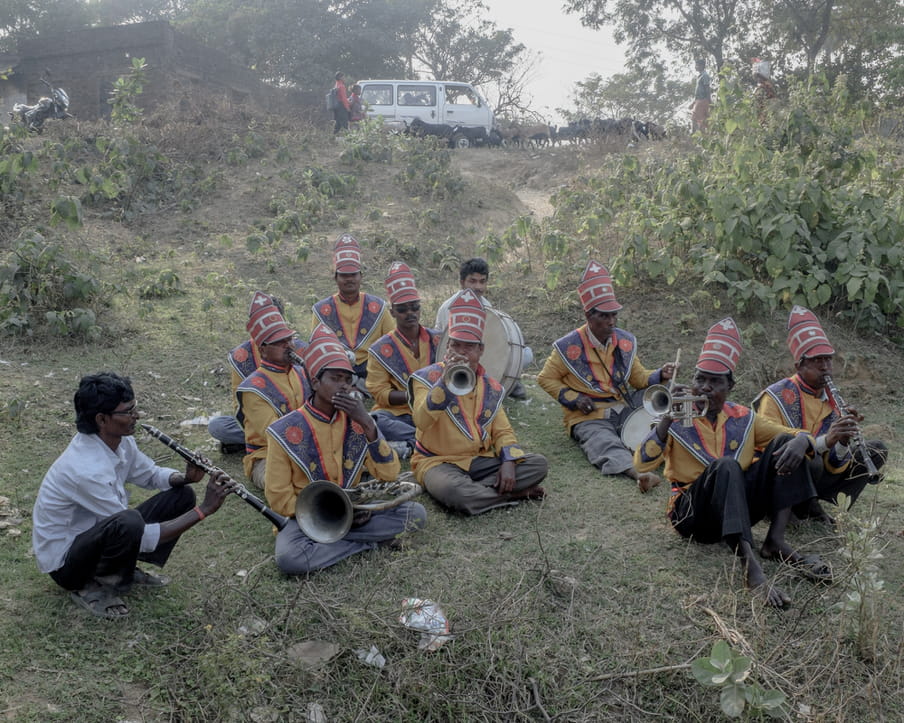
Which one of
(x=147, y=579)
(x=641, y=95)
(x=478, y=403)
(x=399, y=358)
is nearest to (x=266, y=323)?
(x=399, y=358)

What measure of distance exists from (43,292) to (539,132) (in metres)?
15.1

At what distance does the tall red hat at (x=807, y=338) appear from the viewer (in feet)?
16.9

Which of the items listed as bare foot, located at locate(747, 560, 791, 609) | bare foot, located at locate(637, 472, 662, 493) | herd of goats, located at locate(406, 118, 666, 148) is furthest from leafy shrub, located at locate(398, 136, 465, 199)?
bare foot, located at locate(747, 560, 791, 609)

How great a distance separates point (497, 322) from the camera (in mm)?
6781

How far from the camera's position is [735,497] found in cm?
452

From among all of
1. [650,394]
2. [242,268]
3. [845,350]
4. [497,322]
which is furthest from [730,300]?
[242,268]

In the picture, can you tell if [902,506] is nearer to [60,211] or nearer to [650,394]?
[650,394]

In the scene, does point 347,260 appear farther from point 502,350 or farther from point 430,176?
point 430,176

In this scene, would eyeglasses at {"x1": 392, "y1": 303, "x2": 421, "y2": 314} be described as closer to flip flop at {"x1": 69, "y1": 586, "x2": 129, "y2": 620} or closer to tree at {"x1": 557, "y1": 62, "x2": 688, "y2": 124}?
flip flop at {"x1": 69, "y1": 586, "x2": 129, "y2": 620}

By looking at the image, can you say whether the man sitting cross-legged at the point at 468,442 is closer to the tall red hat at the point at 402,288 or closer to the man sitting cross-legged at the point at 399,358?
the man sitting cross-legged at the point at 399,358

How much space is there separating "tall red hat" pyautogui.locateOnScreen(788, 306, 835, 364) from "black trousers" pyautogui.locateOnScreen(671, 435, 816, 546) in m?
0.77

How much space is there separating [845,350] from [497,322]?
382 centimetres

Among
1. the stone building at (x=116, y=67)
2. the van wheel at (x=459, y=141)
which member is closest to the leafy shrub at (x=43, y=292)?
the stone building at (x=116, y=67)

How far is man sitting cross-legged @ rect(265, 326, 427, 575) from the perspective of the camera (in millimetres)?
4664
